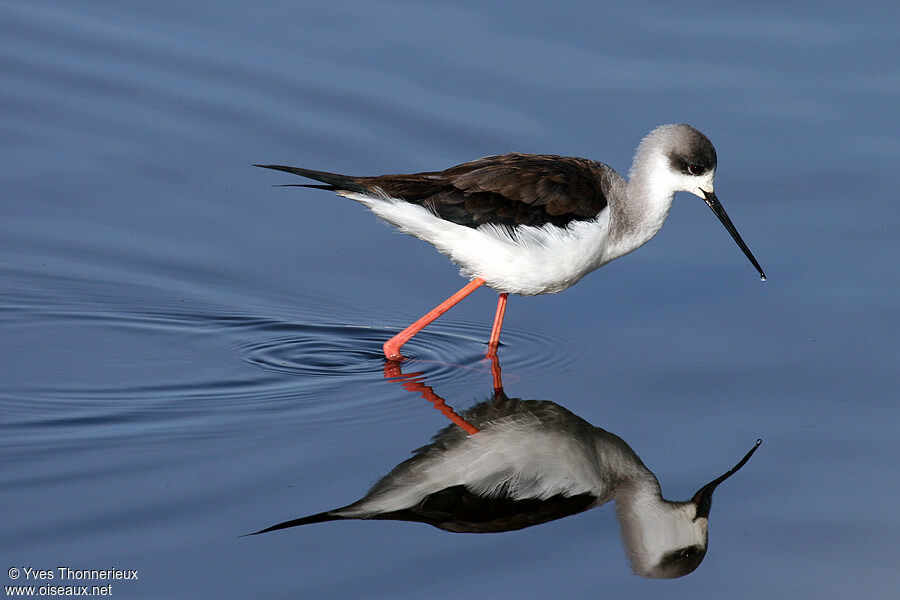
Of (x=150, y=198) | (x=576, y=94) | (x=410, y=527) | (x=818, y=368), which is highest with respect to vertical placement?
(x=576, y=94)

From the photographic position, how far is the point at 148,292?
7.91 metres

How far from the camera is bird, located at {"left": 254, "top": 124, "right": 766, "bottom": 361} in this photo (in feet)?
24.0

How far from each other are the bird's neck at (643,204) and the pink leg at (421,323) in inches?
35.4

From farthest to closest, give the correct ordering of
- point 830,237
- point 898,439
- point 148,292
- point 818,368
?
1. point 830,237
2. point 148,292
3. point 818,368
4. point 898,439

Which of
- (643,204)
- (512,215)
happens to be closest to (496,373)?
(512,215)

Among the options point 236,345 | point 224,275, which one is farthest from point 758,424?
point 224,275

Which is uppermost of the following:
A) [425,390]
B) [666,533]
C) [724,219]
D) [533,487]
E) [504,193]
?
[504,193]

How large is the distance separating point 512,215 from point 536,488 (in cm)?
185

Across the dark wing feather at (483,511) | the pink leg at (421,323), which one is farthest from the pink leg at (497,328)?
the dark wing feather at (483,511)

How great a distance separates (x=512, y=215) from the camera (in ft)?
24.0

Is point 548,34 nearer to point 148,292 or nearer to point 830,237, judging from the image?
point 830,237

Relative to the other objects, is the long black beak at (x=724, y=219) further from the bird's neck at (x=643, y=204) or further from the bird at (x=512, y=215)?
the bird at (x=512, y=215)

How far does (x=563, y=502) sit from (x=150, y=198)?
4.26 m

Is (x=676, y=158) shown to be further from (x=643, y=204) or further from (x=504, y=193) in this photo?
(x=504, y=193)
